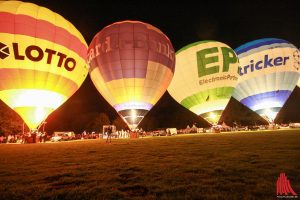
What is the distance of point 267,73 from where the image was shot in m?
26.5

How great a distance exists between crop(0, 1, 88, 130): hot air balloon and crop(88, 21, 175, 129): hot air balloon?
245 centimetres

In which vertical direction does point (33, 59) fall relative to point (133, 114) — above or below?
above

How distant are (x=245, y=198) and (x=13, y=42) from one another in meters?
16.4

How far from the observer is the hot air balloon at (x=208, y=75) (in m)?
24.7

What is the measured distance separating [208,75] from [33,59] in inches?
589

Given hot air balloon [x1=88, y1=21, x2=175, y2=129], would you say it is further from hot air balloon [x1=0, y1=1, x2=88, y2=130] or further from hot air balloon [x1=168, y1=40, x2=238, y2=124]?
hot air balloon [x1=168, y1=40, x2=238, y2=124]

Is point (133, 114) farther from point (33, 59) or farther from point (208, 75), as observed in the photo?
point (208, 75)

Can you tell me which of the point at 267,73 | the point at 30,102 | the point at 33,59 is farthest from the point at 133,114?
the point at 267,73

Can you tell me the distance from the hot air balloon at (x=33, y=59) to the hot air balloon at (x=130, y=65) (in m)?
2.45

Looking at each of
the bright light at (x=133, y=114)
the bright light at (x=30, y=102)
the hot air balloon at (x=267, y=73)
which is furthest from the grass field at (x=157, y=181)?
the hot air balloon at (x=267, y=73)

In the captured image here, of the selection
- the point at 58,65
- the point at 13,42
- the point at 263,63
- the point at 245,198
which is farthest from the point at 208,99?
the point at 245,198

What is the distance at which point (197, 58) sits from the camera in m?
25.1

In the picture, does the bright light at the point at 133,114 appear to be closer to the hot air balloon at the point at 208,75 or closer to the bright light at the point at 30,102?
the bright light at the point at 30,102

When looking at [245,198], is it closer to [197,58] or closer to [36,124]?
[36,124]
